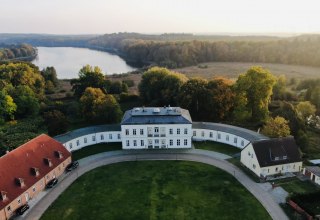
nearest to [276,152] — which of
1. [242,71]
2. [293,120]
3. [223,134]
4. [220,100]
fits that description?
[223,134]

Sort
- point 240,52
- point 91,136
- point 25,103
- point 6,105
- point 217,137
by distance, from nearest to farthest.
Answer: point 91,136 → point 217,137 → point 6,105 → point 25,103 → point 240,52

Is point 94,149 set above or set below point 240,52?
below

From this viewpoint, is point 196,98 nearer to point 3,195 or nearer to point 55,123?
point 55,123

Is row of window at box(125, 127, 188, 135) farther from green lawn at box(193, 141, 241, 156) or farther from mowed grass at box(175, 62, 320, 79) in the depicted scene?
mowed grass at box(175, 62, 320, 79)

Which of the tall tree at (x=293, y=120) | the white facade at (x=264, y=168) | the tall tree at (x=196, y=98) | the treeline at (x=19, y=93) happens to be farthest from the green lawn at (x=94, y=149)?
the tall tree at (x=293, y=120)

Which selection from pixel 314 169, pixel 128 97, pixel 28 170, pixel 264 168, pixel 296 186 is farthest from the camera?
pixel 128 97

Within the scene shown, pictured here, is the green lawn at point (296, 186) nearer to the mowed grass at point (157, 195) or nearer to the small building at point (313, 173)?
the small building at point (313, 173)
